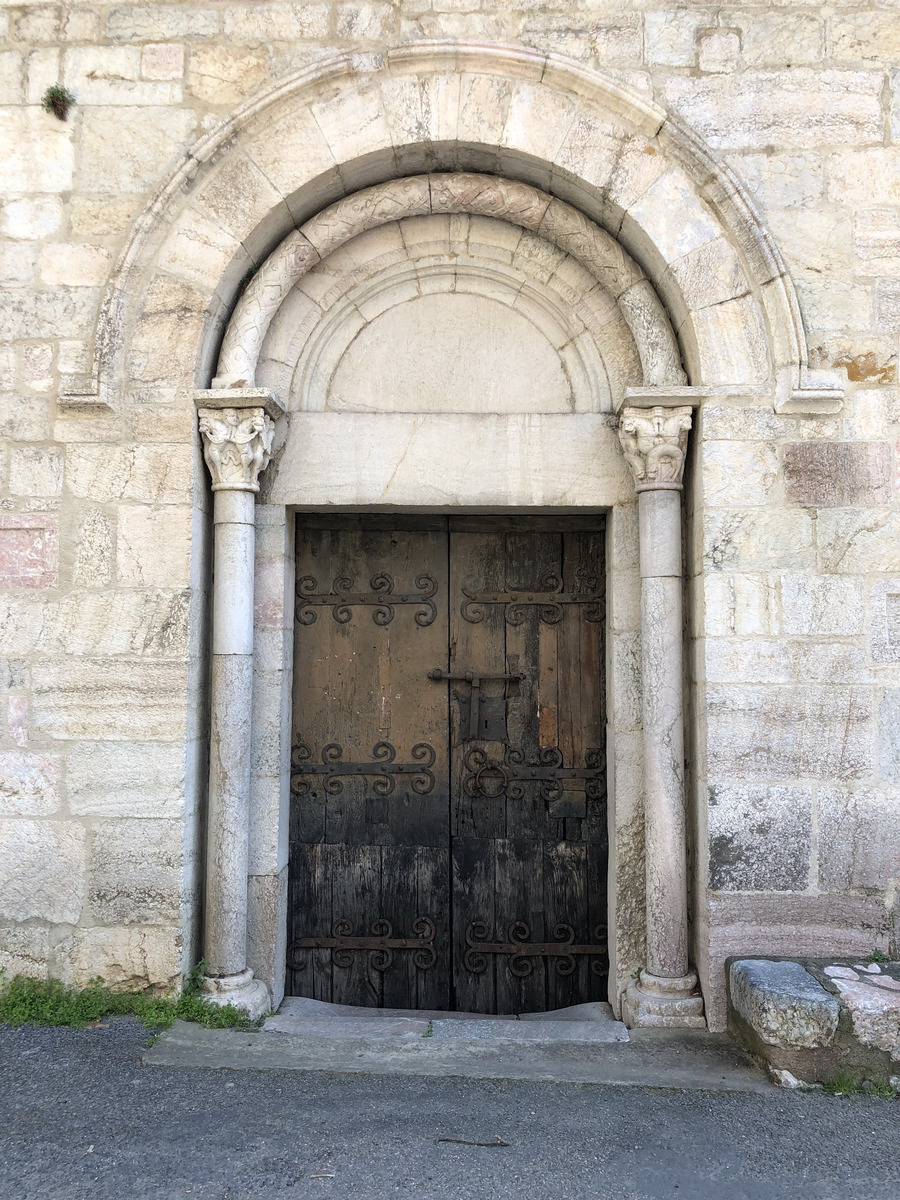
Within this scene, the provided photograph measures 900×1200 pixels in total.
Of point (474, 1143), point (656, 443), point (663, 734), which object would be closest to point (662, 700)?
point (663, 734)

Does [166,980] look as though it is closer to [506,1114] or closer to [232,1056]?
[232,1056]

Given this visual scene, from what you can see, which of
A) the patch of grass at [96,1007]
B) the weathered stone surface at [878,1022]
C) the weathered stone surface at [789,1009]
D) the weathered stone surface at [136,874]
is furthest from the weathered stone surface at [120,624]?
the weathered stone surface at [878,1022]

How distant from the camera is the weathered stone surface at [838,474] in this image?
306 centimetres

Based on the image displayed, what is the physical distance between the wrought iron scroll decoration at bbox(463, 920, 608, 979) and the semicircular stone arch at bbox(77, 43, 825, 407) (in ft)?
7.56

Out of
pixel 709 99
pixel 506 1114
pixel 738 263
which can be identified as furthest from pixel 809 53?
pixel 506 1114

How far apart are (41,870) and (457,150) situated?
308 cm

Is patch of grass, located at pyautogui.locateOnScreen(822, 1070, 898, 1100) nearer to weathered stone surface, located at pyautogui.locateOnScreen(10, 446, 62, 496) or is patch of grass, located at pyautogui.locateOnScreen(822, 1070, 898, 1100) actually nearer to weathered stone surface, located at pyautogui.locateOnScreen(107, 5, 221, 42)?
weathered stone surface, located at pyautogui.locateOnScreen(10, 446, 62, 496)

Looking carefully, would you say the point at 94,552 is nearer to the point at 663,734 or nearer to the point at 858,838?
the point at 663,734

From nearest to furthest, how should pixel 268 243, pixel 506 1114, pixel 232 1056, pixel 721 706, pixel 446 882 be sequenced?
pixel 506 1114 < pixel 232 1056 < pixel 721 706 < pixel 268 243 < pixel 446 882

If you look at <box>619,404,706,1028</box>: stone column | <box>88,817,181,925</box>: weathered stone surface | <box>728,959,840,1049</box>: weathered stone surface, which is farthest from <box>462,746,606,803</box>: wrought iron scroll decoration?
<box>88,817,181,925</box>: weathered stone surface

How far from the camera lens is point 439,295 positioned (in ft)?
11.6

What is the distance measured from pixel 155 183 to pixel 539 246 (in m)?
1.49

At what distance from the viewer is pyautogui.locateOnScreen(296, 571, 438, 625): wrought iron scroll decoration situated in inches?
144

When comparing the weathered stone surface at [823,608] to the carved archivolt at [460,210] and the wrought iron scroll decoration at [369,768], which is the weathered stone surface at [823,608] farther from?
the wrought iron scroll decoration at [369,768]
